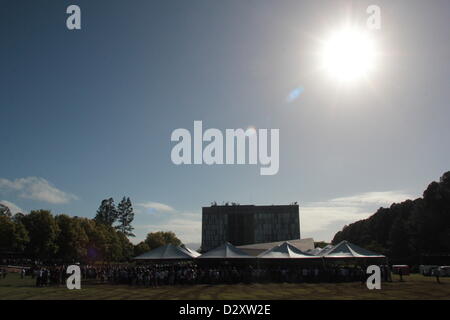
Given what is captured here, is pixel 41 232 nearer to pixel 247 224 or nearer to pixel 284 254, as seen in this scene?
pixel 284 254

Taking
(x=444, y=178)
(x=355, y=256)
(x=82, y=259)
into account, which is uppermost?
(x=444, y=178)

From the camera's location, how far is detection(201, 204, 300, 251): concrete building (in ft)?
416

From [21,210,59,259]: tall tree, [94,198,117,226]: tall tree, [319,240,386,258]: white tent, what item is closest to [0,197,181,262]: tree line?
[21,210,59,259]: tall tree

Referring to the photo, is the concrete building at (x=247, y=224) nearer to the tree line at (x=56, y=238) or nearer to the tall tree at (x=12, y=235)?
the tree line at (x=56, y=238)

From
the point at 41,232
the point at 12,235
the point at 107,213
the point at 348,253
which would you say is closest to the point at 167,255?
the point at 348,253

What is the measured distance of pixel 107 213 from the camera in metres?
120

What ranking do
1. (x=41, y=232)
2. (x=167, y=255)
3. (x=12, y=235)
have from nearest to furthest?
1. (x=167, y=255)
2. (x=12, y=235)
3. (x=41, y=232)

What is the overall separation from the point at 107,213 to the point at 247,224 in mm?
43821

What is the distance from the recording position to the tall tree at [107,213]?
118812 mm

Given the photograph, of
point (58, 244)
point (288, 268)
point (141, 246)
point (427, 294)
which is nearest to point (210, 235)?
point (141, 246)

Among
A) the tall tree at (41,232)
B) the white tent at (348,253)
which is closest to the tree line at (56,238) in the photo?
the tall tree at (41,232)
